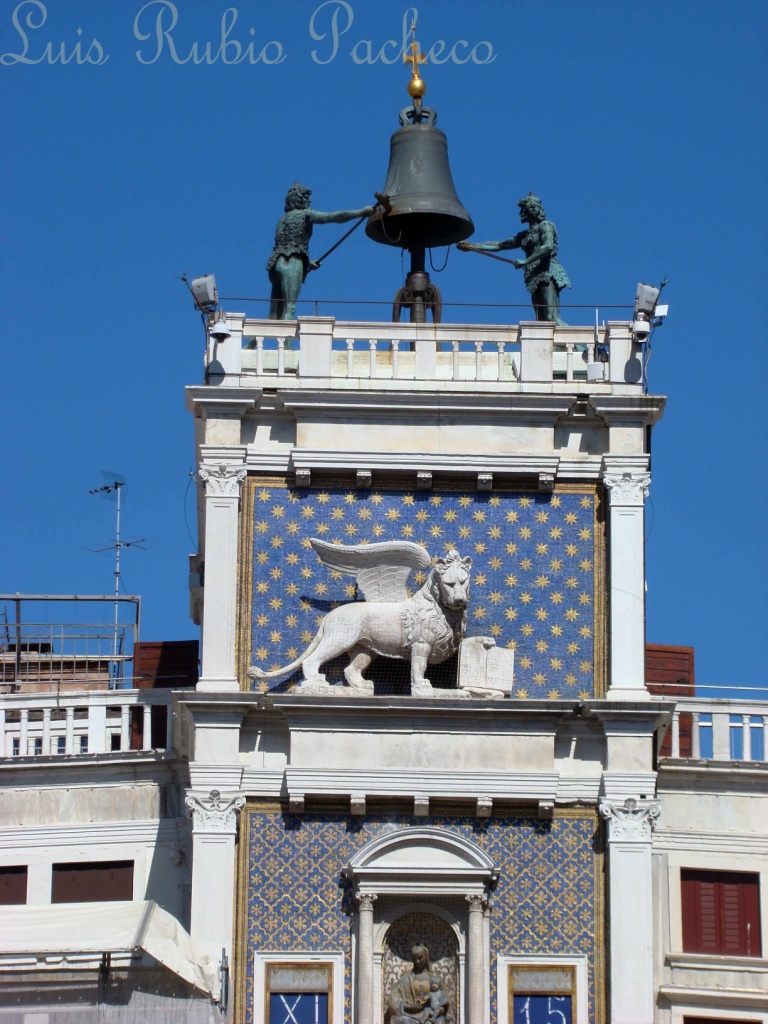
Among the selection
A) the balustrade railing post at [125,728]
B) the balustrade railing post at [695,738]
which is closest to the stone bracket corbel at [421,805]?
the balustrade railing post at [695,738]

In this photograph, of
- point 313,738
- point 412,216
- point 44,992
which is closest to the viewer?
point 44,992

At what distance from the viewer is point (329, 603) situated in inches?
1502

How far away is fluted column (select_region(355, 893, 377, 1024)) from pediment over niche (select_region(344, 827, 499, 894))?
189 mm

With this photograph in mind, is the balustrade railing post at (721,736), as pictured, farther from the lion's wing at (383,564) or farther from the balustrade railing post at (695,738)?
the lion's wing at (383,564)

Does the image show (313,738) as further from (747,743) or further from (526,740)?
(747,743)

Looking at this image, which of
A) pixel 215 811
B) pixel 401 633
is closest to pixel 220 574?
pixel 401 633

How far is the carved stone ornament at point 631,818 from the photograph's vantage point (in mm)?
37062

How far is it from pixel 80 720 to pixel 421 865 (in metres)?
5.89

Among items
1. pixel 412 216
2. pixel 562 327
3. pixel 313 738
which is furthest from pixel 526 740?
pixel 412 216

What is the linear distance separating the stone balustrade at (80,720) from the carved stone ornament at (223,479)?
10.3ft

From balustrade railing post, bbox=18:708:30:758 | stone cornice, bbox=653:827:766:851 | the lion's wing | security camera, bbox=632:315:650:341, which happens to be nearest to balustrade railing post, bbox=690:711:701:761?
stone cornice, bbox=653:827:766:851

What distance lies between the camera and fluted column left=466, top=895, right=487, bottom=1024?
36.3 m

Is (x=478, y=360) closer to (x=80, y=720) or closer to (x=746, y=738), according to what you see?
(x=746, y=738)

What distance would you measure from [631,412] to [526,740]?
4.74 metres
